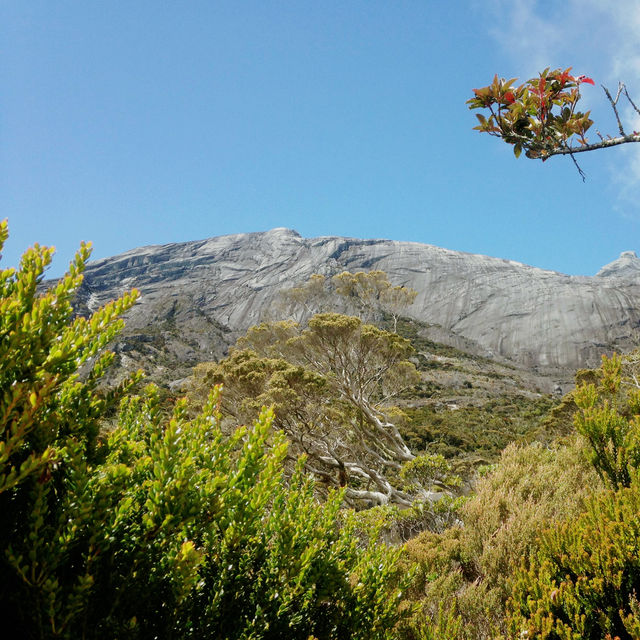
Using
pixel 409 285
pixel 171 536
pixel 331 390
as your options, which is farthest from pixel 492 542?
pixel 409 285

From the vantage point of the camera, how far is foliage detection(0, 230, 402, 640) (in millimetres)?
1219

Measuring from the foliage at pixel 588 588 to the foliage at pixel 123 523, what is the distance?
0.91 m

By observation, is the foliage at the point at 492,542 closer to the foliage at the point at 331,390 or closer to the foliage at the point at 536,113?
the foliage at the point at 536,113

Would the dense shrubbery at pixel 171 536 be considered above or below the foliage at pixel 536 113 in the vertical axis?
below

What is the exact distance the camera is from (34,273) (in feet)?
4.73

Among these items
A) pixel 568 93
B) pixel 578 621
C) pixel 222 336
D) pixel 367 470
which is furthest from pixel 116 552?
pixel 222 336

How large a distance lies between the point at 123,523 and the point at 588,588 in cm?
259

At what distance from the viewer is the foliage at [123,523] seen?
1219 mm

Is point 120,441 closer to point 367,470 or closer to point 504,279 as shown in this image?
point 367,470

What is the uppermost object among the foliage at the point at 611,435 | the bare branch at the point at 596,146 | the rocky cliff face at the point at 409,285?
the rocky cliff face at the point at 409,285

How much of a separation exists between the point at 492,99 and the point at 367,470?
10137 mm

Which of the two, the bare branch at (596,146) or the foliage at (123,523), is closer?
the foliage at (123,523)

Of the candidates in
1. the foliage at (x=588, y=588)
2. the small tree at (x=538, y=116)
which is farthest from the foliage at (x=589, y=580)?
the small tree at (x=538, y=116)

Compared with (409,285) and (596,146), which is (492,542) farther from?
(409,285)
